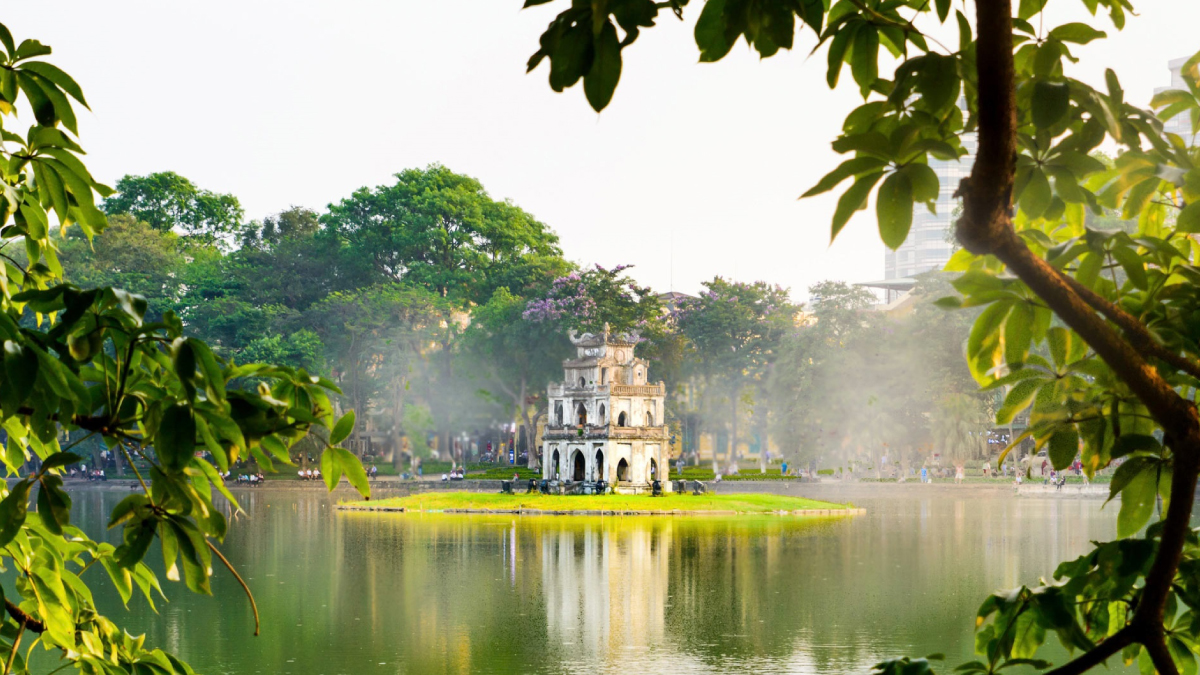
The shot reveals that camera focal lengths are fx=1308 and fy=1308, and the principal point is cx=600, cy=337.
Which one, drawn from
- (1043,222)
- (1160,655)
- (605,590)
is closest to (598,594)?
(605,590)

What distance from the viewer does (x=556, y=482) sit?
1437 inches

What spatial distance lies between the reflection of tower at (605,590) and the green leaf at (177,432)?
41.0 feet

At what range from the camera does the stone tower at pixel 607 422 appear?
35500mm

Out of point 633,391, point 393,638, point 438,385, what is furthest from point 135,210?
point 393,638

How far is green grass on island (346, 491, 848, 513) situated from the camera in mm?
32300

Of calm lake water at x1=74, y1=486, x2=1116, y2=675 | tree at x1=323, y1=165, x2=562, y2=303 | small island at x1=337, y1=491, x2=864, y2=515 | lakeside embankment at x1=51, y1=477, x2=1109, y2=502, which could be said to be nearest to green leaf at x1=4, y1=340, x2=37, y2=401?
calm lake water at x1=74, y1=486, x2=1116, y2=675

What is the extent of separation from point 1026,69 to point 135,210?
5946cm

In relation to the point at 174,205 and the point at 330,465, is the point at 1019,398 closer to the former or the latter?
the point at 330,465

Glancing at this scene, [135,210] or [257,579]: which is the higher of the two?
[135,210]

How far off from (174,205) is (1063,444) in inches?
2354

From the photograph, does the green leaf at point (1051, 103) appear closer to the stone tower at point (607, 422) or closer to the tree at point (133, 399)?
the tree at point (133, 399)

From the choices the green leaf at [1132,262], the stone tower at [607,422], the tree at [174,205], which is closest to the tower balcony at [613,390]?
the stone tower at [607,422]

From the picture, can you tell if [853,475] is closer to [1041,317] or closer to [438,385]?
[438,385]

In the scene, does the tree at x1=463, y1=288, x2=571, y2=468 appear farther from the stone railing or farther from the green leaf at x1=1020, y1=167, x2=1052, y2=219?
the green leaf at x1=1020, y1=167, x2=1052, y2=219
